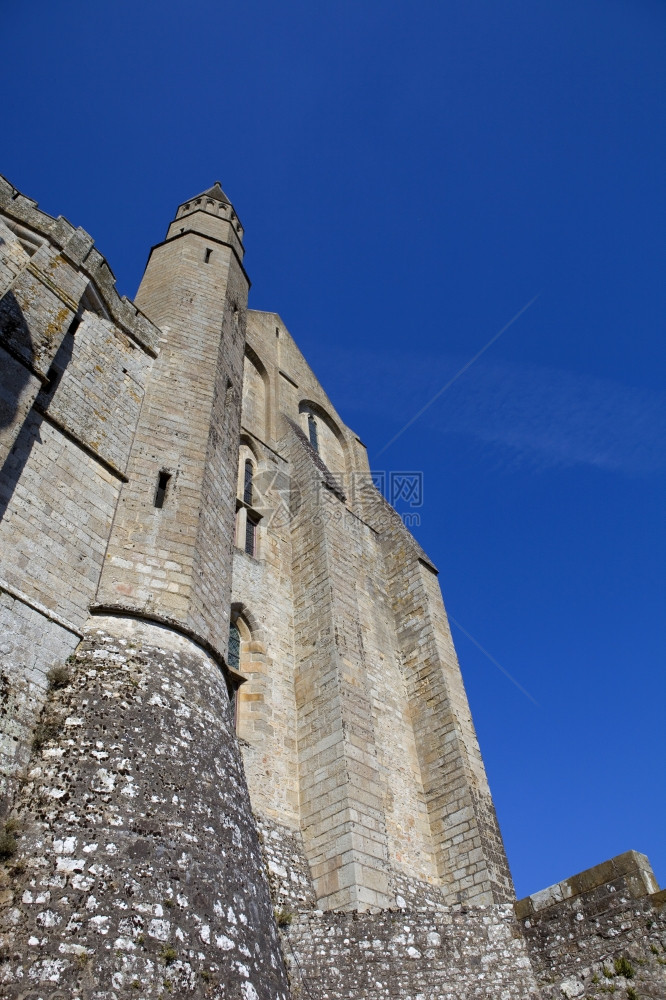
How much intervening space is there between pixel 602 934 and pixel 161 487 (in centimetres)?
741

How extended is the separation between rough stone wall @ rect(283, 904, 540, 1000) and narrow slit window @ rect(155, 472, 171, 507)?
5013 mm

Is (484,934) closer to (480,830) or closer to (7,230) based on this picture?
(480,830)

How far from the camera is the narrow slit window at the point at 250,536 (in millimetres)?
12555

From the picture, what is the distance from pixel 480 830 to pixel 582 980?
2.62 metres

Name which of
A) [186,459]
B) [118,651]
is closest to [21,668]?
[118,651]

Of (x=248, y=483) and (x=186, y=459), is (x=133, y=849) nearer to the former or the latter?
(x=186, y=459)

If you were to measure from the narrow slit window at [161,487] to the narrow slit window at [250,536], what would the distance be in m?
3.48

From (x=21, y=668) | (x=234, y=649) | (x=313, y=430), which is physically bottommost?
(x=21, y=668)

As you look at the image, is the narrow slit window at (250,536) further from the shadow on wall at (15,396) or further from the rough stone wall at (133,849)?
the rough stone wall at (133,849)

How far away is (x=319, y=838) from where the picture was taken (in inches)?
352

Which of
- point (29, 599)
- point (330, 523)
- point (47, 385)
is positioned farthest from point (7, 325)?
point (330, 523)

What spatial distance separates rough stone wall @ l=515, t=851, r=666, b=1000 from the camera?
24.8ft

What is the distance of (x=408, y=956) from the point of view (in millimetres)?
7906

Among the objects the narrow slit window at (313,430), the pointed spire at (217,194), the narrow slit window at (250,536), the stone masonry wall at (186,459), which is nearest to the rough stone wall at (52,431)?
the stone masonry wall at (186,459)
